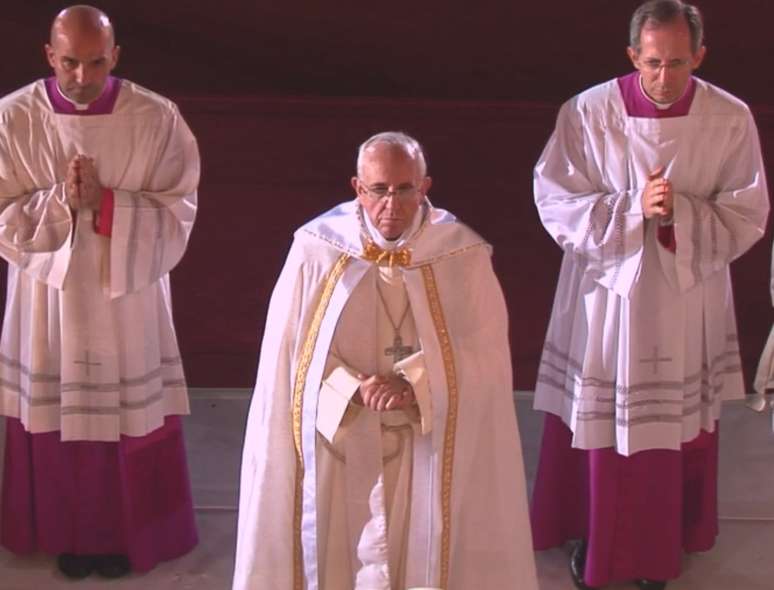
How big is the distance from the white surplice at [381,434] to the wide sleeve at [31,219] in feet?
3.29

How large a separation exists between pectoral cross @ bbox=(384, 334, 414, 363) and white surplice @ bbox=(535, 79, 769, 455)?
983 mm

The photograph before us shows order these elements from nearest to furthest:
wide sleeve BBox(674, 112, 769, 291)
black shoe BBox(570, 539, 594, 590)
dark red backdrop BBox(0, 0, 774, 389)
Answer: wide sleeve BBox(674, 112, 769, 291) → black shoe BBox(570, 539, 594, 590) → dark red backdrop BBox(0, 0, 774, 389)

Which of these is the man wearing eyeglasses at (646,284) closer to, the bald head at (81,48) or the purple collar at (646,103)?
the purple collar at (646,103)

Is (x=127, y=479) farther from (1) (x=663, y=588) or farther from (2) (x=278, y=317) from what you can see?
(1) (x=663, y=588)

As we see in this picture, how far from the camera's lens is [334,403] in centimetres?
486

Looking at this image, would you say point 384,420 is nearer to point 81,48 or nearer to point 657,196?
point 657,196

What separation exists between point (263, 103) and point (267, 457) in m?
3.26

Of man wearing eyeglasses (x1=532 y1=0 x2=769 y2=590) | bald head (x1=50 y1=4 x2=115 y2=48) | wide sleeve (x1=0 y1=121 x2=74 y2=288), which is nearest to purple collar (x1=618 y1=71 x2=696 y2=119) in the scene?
man wearing eyeglasses (x1=532 y1=0 x2=769 y2=590)

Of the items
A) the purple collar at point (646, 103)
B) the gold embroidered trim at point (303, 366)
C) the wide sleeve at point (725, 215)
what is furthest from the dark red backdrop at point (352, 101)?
the gold embroidered trim at point (303, 366)

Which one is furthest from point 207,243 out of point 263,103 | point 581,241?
point 581,241

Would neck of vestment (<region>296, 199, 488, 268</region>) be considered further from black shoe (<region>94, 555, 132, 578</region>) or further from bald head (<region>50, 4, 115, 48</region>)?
black shoe (<region>94, 555, 132, 578</region>)

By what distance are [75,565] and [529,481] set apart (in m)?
2.24

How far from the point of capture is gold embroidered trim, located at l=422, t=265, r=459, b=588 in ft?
16.1

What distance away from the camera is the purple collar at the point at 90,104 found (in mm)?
5484
